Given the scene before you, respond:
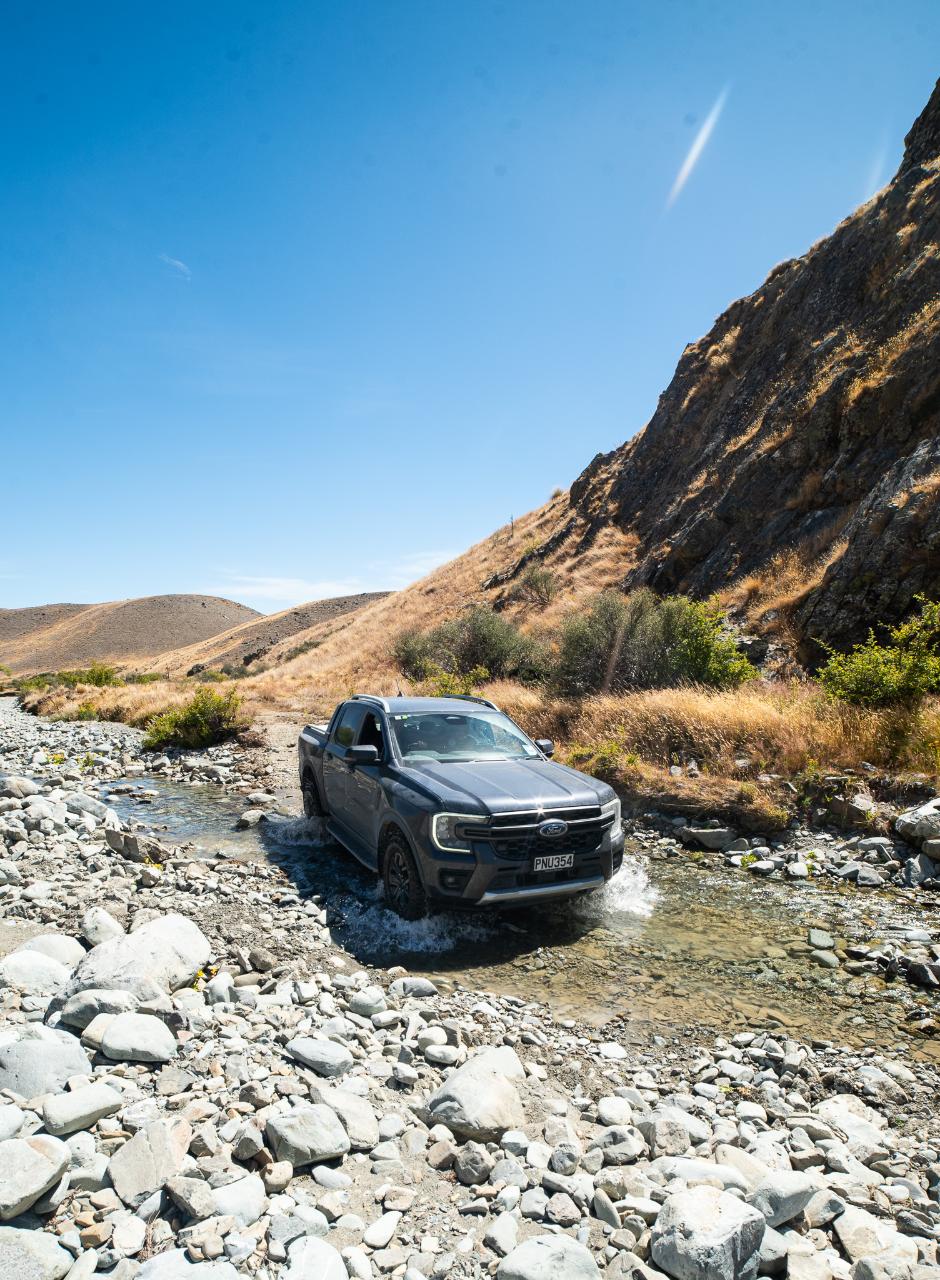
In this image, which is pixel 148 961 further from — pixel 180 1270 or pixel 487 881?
pixel 180 1270

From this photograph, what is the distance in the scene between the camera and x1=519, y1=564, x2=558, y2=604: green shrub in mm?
33281

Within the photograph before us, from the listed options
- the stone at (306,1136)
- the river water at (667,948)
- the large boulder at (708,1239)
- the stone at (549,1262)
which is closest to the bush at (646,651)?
the river water at (667,948)

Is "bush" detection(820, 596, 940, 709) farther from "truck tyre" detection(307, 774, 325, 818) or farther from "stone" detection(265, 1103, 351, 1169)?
"stone" detection(265, 1103, 351, 1169)

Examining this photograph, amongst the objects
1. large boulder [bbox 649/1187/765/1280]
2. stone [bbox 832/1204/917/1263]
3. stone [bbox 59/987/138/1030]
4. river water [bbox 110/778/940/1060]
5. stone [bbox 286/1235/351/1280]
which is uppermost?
stone [bbox 59/987/138/1030]

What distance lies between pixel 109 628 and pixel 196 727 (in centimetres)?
11070

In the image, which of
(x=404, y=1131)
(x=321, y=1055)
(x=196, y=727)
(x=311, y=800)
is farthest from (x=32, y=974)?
(x=196, y=727)

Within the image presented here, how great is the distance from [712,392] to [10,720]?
1284 inches

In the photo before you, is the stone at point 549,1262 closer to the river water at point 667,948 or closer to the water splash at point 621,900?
the river water at point 667,948

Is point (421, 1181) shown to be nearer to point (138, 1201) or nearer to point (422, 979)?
point (138, 1201)

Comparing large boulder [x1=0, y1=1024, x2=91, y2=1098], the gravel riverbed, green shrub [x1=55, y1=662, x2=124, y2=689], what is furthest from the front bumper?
green shrub [x1=55, y1=662, x2=124, y2=689]

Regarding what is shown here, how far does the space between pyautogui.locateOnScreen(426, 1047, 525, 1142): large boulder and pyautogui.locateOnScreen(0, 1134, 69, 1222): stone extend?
1585mm

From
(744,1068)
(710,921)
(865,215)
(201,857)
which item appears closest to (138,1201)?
(744,1068)

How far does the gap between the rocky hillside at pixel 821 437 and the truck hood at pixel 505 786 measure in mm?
9920

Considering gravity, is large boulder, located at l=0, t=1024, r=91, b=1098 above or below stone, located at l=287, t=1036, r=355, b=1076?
above
